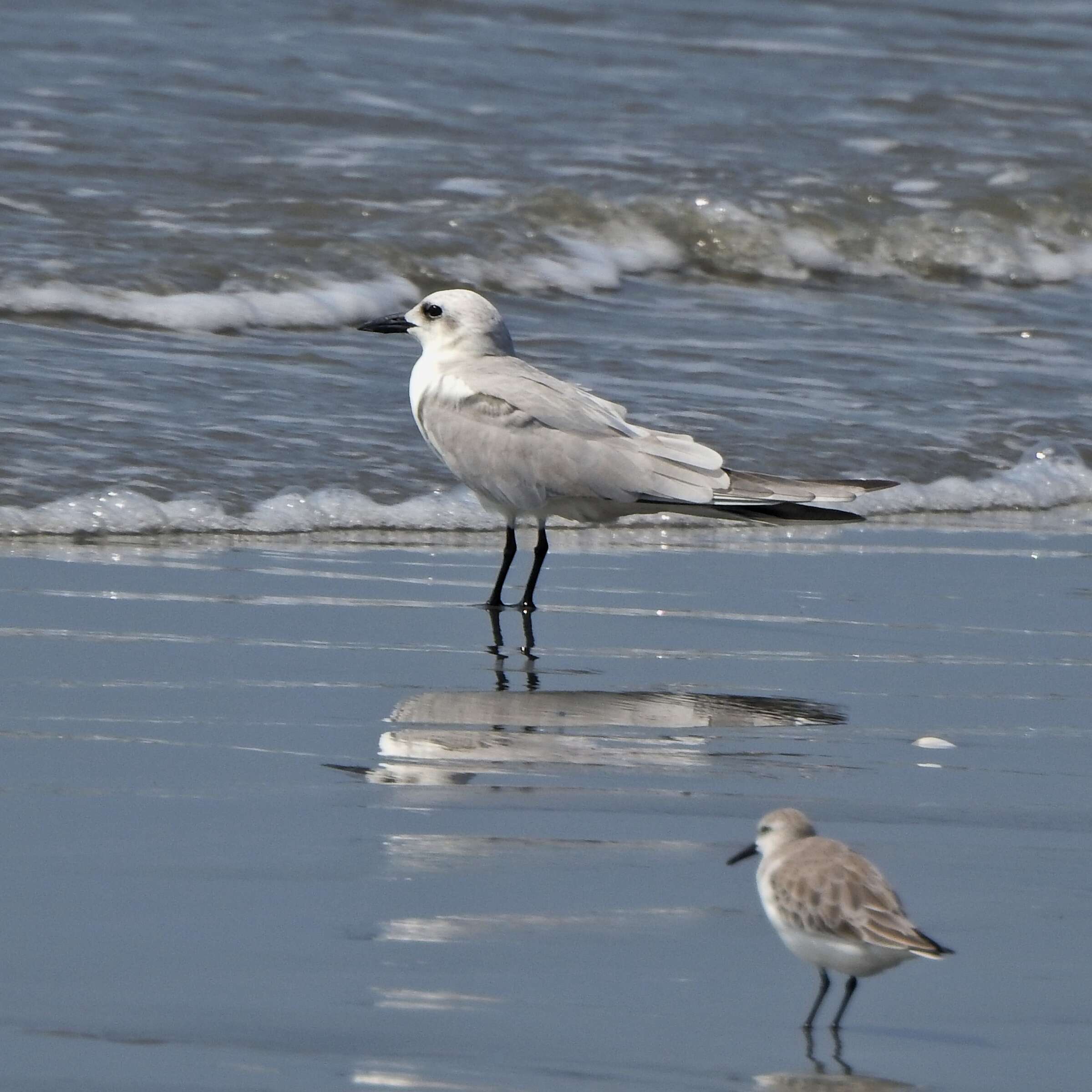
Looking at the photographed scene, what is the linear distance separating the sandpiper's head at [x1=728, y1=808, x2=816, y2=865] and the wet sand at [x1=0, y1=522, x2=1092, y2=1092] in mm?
176

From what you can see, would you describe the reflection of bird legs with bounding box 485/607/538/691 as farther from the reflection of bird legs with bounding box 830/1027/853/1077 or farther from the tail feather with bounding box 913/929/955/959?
the tail feather with bounding box 913/929/955/959

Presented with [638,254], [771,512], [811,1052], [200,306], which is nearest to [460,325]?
[771,512]

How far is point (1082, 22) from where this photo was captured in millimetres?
19438

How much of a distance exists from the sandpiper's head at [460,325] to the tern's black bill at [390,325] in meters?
0.09

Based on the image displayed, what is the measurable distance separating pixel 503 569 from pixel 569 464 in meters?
0.36

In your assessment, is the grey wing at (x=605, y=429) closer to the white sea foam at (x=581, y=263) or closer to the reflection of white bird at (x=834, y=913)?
the reflection of white bird at (x=834, y=913)

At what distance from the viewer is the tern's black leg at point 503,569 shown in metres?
5.30

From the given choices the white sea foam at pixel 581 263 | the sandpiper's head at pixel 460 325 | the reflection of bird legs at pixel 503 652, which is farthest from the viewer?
the white sea foam at pixel 581 263

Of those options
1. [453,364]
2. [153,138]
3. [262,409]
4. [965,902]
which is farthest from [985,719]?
[153,138]

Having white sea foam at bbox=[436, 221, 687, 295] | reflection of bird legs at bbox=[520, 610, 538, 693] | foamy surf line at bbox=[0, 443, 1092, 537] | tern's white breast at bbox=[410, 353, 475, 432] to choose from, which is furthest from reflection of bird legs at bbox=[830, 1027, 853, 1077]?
white sea foam at bbox=[436, 221, 687, 295]

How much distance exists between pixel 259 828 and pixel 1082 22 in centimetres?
1770

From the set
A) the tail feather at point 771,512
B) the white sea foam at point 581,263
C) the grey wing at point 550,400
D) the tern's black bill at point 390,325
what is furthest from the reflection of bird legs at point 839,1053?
the white sea foam at point 581,263

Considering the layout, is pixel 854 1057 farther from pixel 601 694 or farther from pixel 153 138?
pixel 153 138

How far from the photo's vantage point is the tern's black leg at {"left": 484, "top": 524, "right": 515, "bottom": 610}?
5.30 metres
